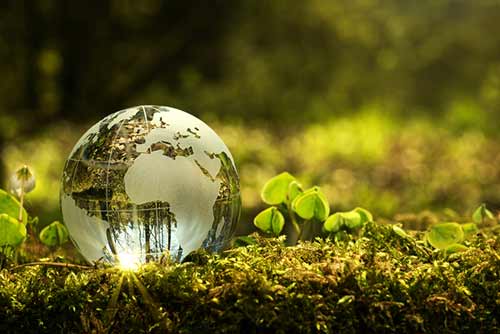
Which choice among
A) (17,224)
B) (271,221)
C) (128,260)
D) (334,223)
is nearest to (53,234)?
(17,224)

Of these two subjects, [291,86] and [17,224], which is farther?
[291,86]

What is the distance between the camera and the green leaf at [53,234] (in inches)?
115

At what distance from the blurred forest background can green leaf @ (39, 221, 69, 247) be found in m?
4.03

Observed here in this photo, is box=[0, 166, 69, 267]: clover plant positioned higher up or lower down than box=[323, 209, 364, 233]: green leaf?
higher up

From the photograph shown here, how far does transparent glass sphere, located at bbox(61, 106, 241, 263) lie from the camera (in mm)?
2494

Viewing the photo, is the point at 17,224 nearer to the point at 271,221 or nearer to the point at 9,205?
the point at 9,205

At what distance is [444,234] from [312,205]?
1.61 ft

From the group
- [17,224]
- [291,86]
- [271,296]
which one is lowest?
[271,296]

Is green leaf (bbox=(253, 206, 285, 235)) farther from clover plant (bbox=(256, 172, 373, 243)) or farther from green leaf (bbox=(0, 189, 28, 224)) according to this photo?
green leaf (bbox=(0, 189, 28, 224))

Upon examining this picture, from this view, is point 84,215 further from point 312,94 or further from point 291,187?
point 312,94

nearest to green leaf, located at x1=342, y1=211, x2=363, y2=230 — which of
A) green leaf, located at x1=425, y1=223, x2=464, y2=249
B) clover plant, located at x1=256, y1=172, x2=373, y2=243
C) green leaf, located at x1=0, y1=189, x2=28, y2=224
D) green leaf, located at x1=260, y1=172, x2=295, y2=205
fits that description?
clover plant, located at x1=256, y1=172, x2=373, y2=243

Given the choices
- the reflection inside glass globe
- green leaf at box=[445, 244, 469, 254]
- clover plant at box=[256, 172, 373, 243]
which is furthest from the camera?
clover plant at box=[256, 172, 373, 243]

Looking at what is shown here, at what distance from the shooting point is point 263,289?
6.98 feet

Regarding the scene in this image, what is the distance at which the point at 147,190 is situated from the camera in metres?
2.48
